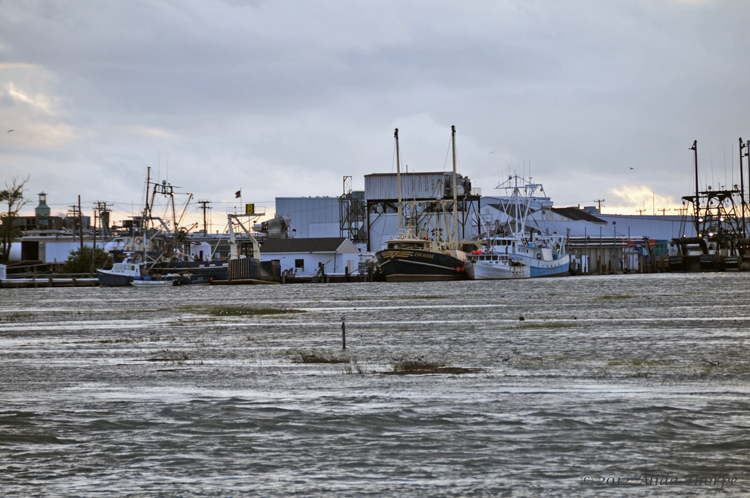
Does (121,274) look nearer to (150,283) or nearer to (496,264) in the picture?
(150,283)

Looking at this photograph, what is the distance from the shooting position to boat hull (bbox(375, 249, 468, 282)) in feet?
273

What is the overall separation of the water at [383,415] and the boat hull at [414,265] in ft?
186

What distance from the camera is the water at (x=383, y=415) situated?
9.83 metres

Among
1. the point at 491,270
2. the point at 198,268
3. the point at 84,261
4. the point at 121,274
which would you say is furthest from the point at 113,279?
the point at 491,270

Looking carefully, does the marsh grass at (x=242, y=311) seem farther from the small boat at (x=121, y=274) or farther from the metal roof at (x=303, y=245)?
the metal roof at (x=303, y=245)

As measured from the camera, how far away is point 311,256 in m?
95.0

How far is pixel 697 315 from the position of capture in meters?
31.9

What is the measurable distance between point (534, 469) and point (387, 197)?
93699 mm

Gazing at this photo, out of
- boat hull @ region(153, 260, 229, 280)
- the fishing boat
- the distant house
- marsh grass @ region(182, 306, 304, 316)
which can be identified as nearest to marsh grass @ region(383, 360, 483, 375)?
marsh grass @ region(182, 306, 304, 316)

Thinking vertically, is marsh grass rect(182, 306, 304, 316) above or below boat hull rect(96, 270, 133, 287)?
below

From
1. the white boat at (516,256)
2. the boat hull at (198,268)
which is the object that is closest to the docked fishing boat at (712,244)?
the white boat at (516,256)

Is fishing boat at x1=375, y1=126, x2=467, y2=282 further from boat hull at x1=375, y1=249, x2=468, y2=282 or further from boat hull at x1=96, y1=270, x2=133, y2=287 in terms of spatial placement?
boat hull at x1=96, y1=270, x2=133, y2=287

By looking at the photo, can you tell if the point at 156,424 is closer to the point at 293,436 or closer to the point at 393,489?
the point at 293,436

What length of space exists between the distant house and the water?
68137 mm
